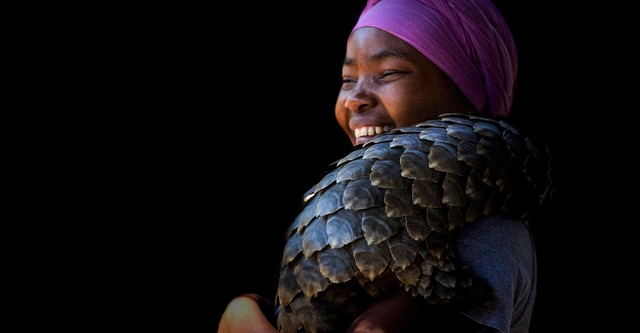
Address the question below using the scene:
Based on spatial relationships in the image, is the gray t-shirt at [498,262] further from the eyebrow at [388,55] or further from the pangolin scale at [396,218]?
the eyebrow at [388,55]

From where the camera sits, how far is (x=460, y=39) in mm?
1817

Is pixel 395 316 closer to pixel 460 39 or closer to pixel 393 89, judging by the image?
pixel 393 89

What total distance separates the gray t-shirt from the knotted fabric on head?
40cm

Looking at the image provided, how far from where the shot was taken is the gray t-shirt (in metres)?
1.37

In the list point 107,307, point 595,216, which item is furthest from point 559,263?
point 107,307

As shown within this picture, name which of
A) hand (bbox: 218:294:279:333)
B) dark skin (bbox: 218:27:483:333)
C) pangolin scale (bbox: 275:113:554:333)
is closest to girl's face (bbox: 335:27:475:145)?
dark skin (bbox: 218:27:483:333)

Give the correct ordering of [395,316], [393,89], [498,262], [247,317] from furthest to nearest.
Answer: [393,89] < [247,317] < [498,262] < [395,316]

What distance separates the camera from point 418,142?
1.43 meters

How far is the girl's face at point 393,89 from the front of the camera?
177cm

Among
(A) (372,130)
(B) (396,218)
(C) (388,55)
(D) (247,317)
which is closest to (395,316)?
(B) (396,218)

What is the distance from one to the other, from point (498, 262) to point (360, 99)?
0.54 meters

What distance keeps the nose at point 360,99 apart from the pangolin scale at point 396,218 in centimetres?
33

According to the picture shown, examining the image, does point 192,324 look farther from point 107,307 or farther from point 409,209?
point 409,209

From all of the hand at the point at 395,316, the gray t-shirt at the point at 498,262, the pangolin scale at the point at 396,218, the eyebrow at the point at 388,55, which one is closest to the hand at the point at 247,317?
the pangolin scale at the point at 396,218
